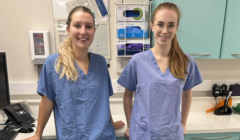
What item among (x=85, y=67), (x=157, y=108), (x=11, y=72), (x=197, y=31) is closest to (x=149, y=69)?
(x=157, y=108)

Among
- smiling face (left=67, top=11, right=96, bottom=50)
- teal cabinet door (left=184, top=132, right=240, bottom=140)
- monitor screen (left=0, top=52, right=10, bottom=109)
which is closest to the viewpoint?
smiling face (left=67, top=11, right=96, bottom=50)

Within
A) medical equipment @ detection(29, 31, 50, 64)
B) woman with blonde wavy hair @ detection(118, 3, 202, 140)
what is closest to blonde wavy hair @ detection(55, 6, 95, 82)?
woman with blonde wavy hair @ detection(118, 3, 202, 140)

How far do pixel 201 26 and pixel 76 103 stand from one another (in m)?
1.09

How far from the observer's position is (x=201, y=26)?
1200 mm

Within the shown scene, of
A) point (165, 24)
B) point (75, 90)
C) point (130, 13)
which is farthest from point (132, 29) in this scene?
point (75, 90)

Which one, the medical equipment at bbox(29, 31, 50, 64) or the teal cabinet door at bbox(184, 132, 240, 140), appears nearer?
the teal cabinet door at bbox(184, 132, 240, 140)

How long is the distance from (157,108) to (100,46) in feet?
2.71

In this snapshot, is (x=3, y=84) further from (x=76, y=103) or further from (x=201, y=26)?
(x=201, y=26)

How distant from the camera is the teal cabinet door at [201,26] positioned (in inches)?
46.0

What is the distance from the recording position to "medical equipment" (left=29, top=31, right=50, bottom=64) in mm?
1361

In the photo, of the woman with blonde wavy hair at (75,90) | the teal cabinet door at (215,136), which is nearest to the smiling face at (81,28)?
the woman with blonde wavy hair at (75,90)

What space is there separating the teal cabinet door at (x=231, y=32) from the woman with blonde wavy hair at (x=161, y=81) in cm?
51

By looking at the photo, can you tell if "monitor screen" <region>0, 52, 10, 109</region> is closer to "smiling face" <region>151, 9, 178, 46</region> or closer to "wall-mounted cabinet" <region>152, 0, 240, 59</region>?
"smiling face" <region>151, 9, 178, 46</region>

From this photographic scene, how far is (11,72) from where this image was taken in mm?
1466
